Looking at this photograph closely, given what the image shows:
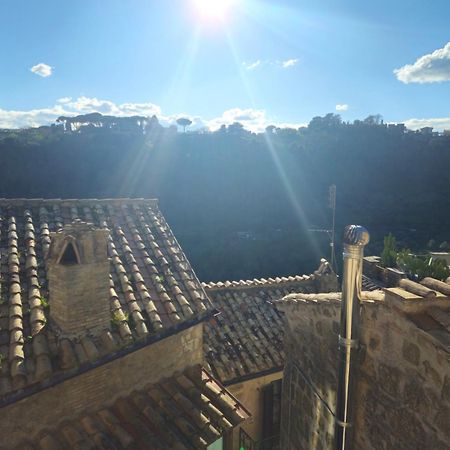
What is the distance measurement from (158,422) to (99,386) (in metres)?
0.83

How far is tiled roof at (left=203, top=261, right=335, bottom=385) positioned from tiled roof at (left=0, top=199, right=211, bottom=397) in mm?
2872

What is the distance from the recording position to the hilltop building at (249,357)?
315 inches

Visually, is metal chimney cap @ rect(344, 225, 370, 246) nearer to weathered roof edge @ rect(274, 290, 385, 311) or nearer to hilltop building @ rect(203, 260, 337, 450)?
weathered roof edge @ rect(274, 290, 385, 311)

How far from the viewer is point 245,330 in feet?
29.7

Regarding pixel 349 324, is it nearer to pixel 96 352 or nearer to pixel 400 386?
pixel 400 386

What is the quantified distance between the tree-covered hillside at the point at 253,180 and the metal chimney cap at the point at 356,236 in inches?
1047

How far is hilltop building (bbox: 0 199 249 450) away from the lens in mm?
4129

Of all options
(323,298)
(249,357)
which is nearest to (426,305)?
(323,298)

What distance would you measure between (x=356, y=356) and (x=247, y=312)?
5969 millimetres

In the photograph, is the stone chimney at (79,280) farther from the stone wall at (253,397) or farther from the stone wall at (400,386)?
the stone wall at (253,397)

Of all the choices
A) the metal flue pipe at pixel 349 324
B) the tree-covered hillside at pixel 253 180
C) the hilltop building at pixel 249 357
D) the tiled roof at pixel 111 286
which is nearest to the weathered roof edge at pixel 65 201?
the tiled roof at pixel 111 286

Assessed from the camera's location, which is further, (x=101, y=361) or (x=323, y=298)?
(x=323, y=298)

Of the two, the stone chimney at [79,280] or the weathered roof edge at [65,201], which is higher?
the weathered roof edge at [65,201]

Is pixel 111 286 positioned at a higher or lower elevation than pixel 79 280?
lower
